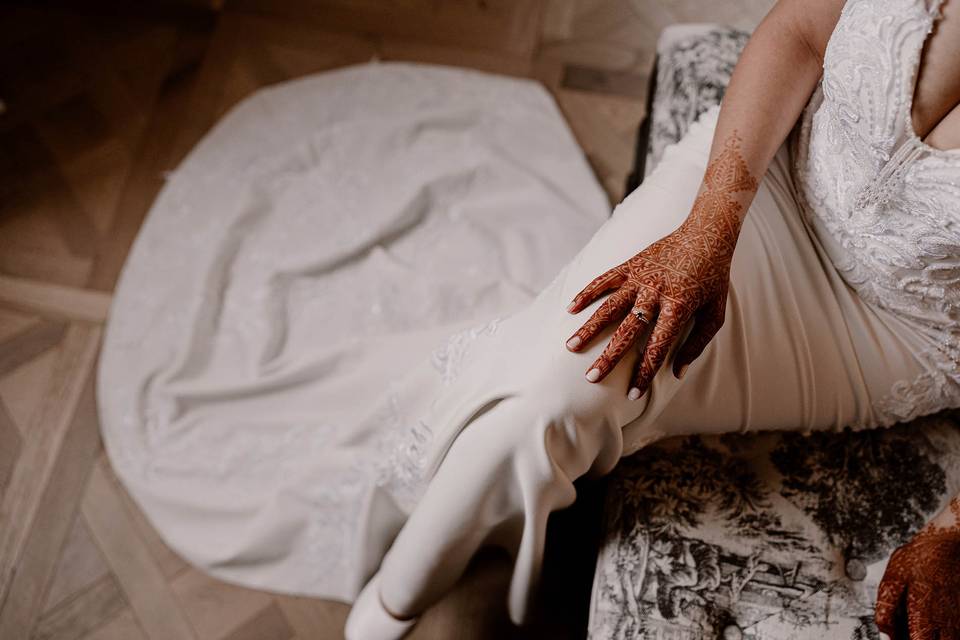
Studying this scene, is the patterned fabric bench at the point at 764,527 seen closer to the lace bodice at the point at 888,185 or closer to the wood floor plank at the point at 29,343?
the lace bodice at the point at 888,185

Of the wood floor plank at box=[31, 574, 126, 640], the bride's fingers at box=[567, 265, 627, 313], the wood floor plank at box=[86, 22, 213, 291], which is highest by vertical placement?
the bride's fingers at box=[567, 265, 627, 313]

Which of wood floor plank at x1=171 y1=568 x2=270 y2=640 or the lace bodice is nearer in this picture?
the lace bodice

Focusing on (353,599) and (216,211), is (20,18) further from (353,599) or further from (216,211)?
(353,599)

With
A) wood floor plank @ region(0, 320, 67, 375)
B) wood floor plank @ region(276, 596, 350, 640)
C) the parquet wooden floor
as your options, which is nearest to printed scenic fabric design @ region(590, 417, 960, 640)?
the parquet wooden floor

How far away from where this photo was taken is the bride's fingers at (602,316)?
2.27 ft

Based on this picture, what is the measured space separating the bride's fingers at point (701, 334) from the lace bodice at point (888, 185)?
19cm

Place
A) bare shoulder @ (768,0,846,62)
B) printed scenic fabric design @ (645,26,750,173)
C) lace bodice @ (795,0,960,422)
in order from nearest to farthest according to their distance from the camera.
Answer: lace bodice @ (795,0,960,422) → bare shoulder @ (768,0,846,62) → printed scenic fabric design @ (645,26,750,173)

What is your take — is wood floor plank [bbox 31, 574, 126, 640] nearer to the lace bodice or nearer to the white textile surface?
the white textile surface

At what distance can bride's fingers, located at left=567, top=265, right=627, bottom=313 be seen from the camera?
0.72m

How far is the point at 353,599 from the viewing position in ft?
3.52

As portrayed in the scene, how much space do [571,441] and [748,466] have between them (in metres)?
0.26

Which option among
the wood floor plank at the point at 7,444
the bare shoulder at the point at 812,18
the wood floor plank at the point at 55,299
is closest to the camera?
the bare shoulder at the point at 812,18

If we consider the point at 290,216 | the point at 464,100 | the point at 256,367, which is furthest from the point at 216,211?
the point at 464,100

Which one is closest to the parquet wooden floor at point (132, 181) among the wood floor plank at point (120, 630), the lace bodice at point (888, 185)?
the wood floor plank at point (120, 630)
